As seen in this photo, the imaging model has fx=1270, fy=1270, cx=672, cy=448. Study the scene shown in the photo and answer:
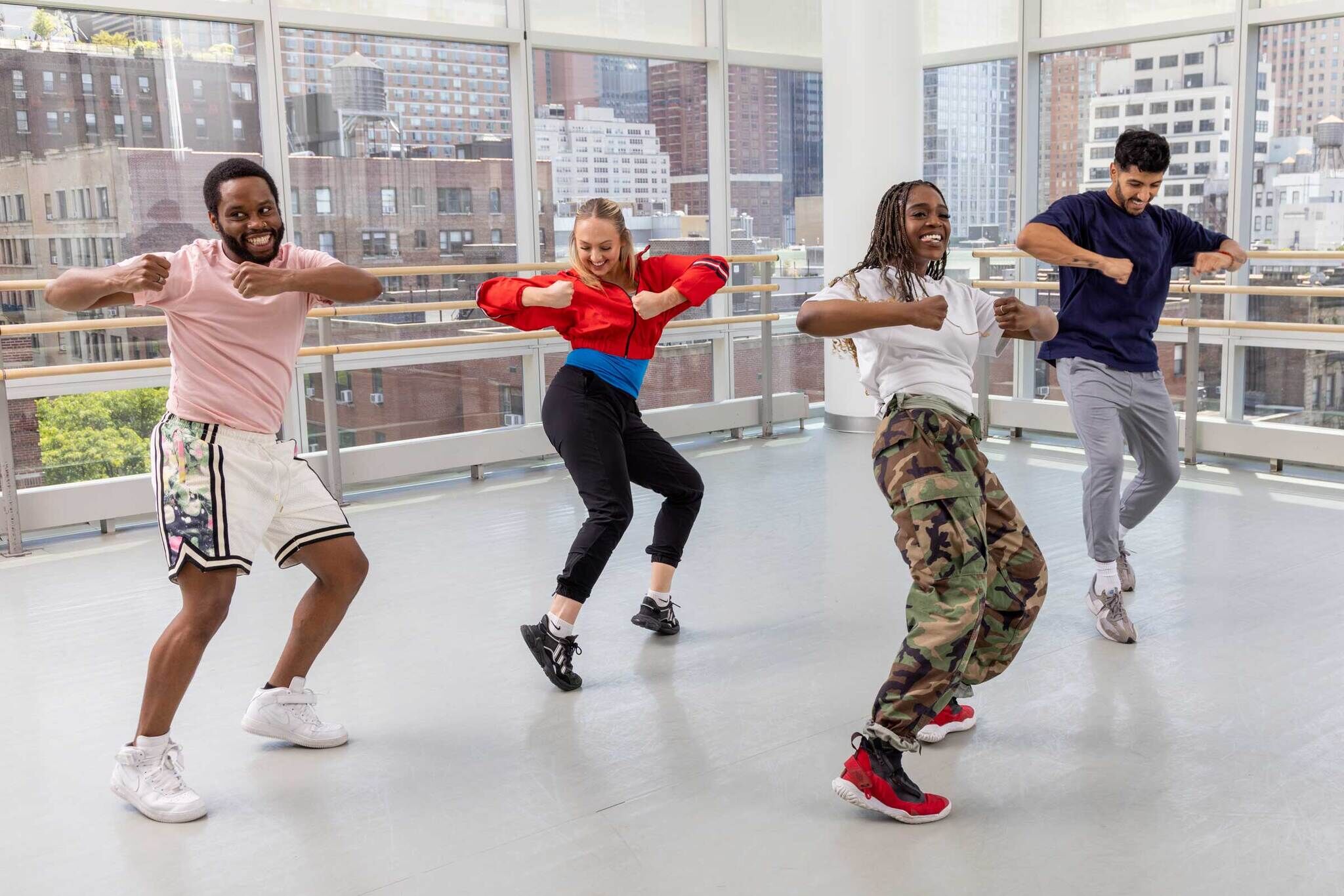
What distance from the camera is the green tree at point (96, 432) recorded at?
573 centimetres

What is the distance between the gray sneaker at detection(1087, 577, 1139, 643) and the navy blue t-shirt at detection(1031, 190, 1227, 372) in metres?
0.70

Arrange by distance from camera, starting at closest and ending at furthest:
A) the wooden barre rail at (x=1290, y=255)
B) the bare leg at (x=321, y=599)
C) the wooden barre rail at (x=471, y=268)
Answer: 1. the bare leg at (x=321, y=599)
2. the wooden barre rail at (x=1290, y=255)
3. the wooden barre rail at (x=471, y=268)

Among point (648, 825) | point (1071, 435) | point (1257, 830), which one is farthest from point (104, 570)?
point (1071, 435)

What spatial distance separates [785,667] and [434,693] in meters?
0.99

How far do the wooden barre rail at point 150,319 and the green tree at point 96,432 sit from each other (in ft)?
1.08

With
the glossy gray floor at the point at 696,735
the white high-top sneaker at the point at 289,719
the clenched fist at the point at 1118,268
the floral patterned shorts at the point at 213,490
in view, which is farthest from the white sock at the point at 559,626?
the clenched fist at the point at 1118,268

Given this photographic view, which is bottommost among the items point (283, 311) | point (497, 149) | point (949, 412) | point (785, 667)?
point (785, 667)

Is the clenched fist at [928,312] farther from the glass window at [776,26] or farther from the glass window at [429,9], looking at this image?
the glass window at [776,26]

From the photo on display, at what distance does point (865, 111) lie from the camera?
7.21 metres

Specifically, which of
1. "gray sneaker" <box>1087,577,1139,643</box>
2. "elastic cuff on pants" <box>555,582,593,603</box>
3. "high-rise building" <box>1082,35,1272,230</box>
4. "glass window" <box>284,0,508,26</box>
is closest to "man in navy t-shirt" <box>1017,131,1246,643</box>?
"gray sneaker" <box>1087,577,1139,643</box>

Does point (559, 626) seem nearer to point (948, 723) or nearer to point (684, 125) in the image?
point (948, 723)

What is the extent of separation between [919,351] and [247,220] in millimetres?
1491

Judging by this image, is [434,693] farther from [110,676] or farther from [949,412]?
[949,412]

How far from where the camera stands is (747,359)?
809 centimetres
